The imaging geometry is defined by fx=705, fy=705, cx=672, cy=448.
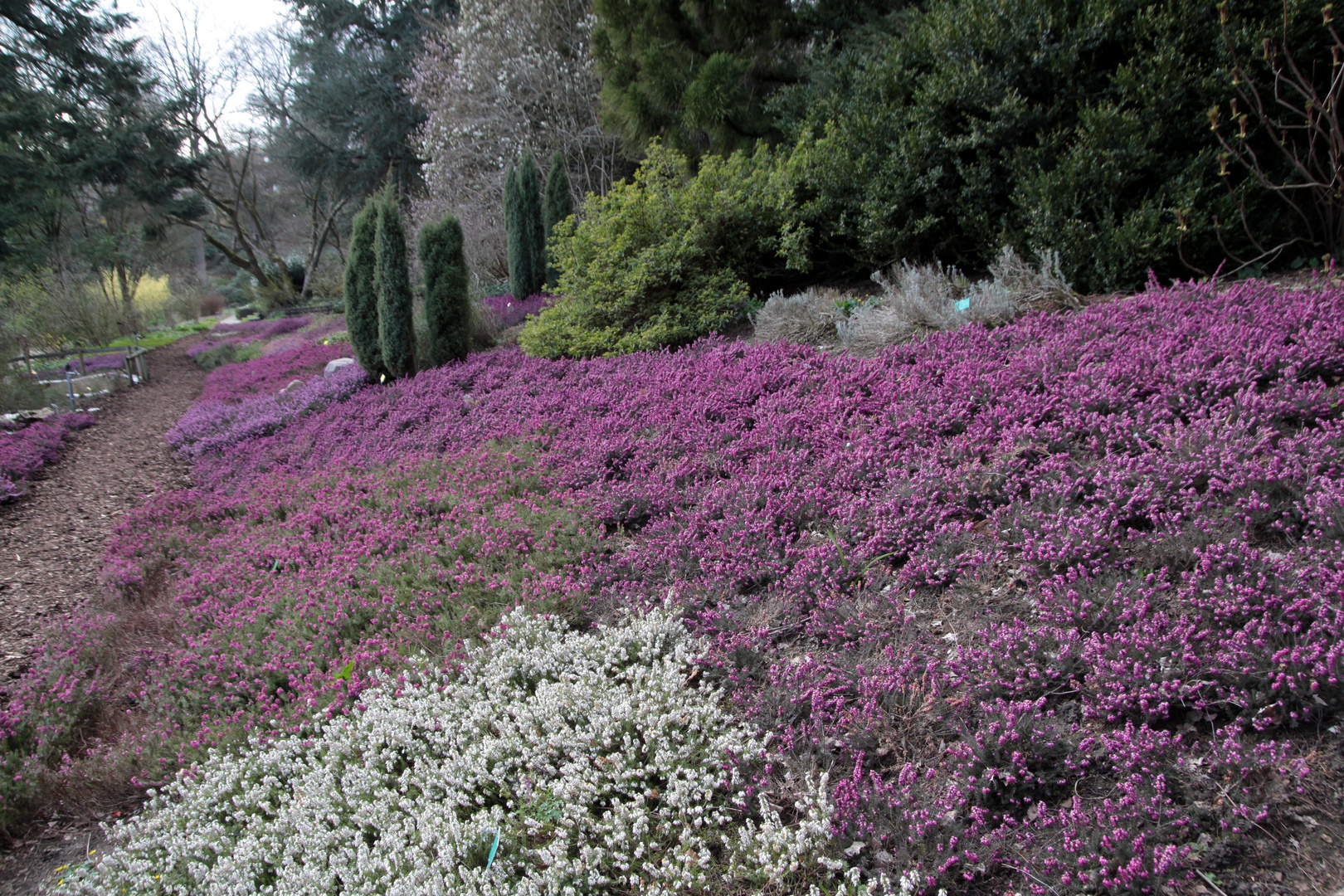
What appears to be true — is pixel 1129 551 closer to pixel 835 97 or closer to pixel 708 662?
pixel 708 662

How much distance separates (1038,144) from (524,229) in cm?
926

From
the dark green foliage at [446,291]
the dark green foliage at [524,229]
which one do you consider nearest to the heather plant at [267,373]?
the dark green foliage at [524,229]

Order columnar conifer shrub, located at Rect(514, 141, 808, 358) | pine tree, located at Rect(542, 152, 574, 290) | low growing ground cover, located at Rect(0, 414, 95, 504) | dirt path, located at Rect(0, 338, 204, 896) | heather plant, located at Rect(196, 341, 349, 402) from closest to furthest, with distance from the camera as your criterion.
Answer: dirt path, located at Rect(0, 338, 204, 896) < low growing ground cover, located at Rect(0, 414, 95, 504) < columnar conifer shrub, located at Rect(514, 141, 808, 358) < heather plant, located at Rect(196, 341, 349, 402) < pine tree, located at Rect(542, 152, 574, 290)

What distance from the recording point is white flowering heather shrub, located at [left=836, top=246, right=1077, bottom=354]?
514 centimetres

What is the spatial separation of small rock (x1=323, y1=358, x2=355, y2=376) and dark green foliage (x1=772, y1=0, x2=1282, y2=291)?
7.35 metres

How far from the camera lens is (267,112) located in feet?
81.6

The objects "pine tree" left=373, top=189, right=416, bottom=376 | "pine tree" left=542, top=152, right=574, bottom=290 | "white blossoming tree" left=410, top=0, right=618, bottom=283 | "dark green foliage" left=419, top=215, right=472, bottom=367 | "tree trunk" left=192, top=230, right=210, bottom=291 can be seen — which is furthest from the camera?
"tree trunk" left=192, top=230, right=210, bottom=291

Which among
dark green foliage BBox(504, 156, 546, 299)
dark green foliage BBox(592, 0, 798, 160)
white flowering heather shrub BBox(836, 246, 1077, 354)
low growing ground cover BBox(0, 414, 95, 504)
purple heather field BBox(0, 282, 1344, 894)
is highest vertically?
dark green foliage BBox(592, 0, 798, 160)

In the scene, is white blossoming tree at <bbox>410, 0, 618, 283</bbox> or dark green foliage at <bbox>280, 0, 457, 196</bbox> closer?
white blossoming tree at <bbox>410, 0, 618, 283</bbox>

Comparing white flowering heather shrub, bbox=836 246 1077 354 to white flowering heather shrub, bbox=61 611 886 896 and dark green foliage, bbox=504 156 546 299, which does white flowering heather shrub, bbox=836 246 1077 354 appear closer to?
white flowering heather shrub, bbox=61 611 886 896

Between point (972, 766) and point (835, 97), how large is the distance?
764cm

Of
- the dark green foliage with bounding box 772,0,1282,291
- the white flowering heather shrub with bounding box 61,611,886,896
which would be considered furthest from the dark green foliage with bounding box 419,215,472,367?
the white flowering heather shrub with bounding box 61,611,886,896

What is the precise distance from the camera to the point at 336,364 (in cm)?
1105

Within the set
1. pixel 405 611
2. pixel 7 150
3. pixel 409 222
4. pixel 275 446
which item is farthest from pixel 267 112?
pixel 405 611
